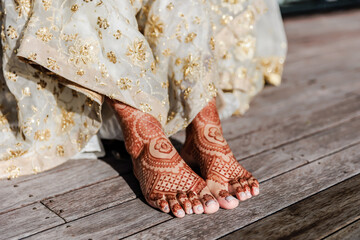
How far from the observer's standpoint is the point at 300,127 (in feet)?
5.76

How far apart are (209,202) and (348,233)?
1.02 feet

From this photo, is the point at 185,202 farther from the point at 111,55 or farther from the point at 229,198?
the point at 111,55

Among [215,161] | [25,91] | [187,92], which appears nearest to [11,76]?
[25,91]

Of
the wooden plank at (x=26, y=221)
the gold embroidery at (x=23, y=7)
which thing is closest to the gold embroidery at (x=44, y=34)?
the gold embroidery at (x=23, y=7)

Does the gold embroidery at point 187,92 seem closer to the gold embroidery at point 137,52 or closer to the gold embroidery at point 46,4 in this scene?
the gold embroidery at point 137,52

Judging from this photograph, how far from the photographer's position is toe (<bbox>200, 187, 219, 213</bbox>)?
3.74 ft

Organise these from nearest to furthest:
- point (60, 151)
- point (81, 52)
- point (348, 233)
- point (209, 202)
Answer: point (348, 233) → point (209, 202) → point (81, 52) → point (60, 151)

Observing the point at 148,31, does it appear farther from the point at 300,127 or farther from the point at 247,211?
the point at 300,127

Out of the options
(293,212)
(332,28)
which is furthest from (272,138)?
(332,28)

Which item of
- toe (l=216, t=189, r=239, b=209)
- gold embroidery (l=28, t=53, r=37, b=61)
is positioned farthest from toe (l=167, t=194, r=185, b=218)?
gold embroidery (l=28, t=53, r=37, b=61)

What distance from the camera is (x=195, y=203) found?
1147mm

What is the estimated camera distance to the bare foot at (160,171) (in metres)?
1.15

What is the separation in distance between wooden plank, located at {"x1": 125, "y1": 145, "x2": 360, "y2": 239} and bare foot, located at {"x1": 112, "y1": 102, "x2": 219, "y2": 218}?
37mm

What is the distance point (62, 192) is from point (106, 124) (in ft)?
1.03
